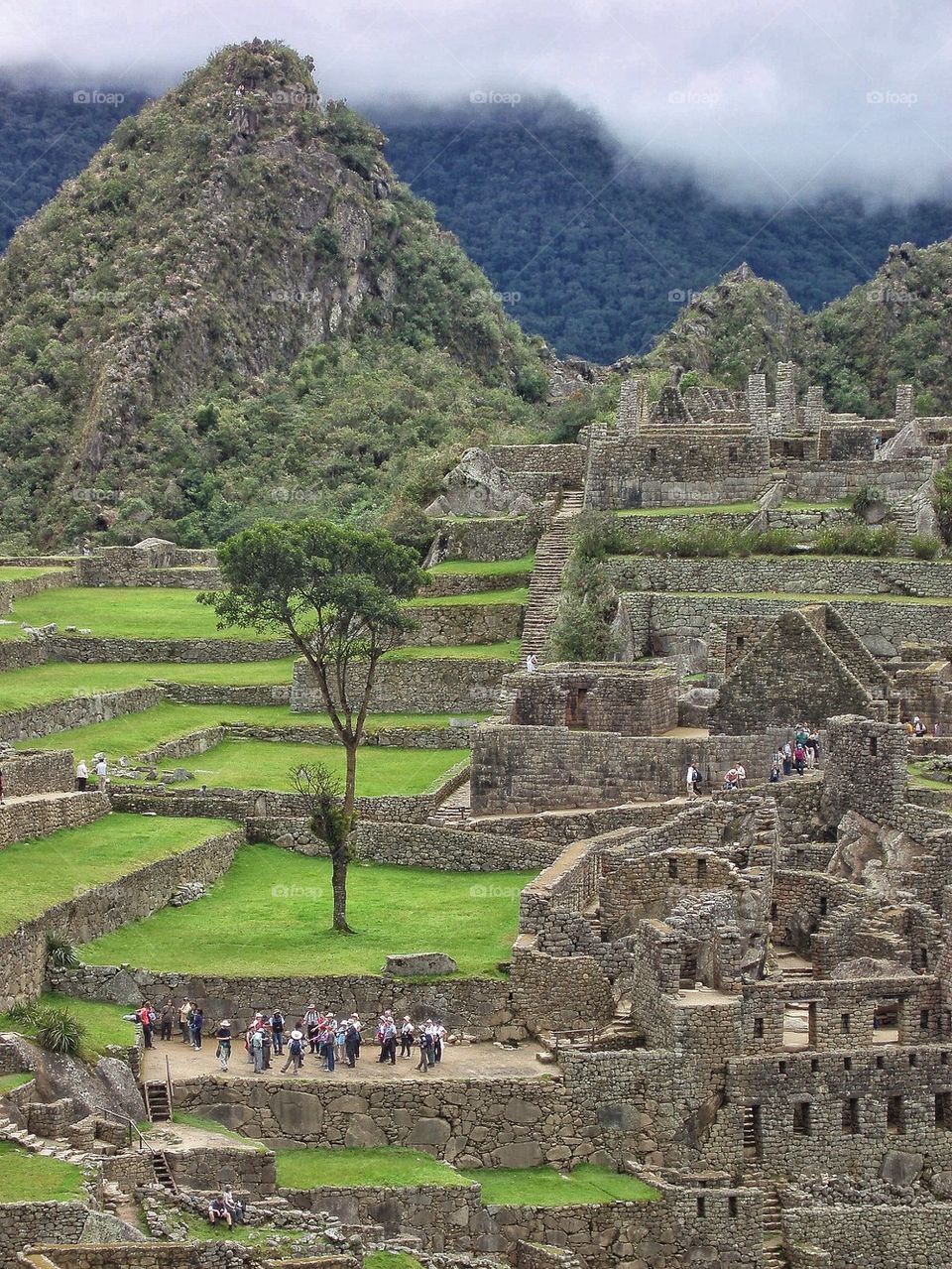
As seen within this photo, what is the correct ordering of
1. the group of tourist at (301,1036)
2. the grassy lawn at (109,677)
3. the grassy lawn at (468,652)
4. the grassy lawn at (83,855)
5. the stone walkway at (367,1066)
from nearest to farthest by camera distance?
the stone walkway at (367,1066) < the group of tourist at (301,1036) < the grassy lawn at (83,855) < the grassy lawn at (109,677) < the grassy lawn at (468,652)

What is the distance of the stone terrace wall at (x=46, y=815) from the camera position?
40.3 metres

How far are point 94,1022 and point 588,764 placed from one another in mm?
11354

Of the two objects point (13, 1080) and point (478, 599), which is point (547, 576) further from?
point (13, 1080)

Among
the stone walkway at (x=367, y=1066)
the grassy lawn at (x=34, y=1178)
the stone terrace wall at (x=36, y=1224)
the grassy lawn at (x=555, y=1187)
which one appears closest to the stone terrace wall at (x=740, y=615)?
the stone walkway at (x=367, y=1066)

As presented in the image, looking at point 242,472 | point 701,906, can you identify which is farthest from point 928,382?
point 701,906

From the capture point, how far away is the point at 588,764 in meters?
43.7

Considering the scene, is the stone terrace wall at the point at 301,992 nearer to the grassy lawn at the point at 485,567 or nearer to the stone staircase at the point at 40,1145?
the stone staircase at the point at 40,1145

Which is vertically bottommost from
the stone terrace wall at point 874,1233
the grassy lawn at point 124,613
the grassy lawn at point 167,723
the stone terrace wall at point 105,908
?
the stone terrace wall at point 874,1233

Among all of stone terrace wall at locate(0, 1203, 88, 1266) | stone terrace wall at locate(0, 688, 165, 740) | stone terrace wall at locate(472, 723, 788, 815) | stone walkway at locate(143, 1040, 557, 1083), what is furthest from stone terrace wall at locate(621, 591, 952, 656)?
stone terrace wall at locate(0, 1203, 88, 1266)

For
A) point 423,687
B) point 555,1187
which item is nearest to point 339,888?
point 555,1187

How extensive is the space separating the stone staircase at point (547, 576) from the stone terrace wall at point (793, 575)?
211 cm

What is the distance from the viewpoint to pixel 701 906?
3659 cm

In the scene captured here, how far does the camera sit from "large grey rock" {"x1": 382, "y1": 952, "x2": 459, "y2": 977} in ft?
119

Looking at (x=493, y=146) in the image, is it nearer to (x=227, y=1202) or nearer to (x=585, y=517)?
(x=585, y=517)
